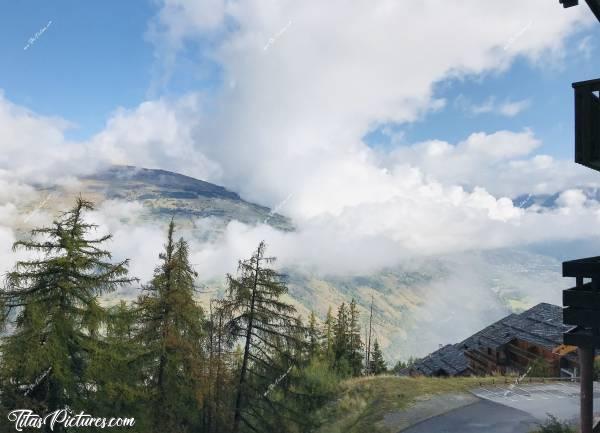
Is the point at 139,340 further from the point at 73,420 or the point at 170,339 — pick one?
the point at 73,420

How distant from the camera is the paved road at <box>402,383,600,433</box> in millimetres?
15820

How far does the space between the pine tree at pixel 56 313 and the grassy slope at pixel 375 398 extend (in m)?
11.1

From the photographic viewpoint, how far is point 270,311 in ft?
71.0

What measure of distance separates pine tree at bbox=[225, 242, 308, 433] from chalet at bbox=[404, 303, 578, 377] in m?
17.3

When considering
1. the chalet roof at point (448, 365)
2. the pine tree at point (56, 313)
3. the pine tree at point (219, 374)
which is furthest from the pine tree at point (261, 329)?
the chalet roof at point (448, 365)

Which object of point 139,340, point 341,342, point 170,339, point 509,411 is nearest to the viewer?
point 509,411

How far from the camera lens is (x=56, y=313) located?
49.1 feet

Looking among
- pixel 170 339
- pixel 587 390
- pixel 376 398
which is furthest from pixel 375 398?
A: pixel 587 390

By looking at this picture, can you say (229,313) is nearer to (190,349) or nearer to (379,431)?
(190,349)

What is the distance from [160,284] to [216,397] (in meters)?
9.74

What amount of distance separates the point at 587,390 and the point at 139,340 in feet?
57.9

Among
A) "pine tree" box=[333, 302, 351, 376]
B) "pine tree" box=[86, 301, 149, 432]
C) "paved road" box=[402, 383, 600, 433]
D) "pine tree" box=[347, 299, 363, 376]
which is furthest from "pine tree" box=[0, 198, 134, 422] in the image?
"pine tree" box=[347, 299, 363, 376]

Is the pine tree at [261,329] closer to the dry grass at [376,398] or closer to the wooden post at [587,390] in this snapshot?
the dry grass at [376,398]

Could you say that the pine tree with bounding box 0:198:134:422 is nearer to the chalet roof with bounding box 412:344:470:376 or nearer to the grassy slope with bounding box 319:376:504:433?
the grassy slope with bounding box 319:376:504:433
